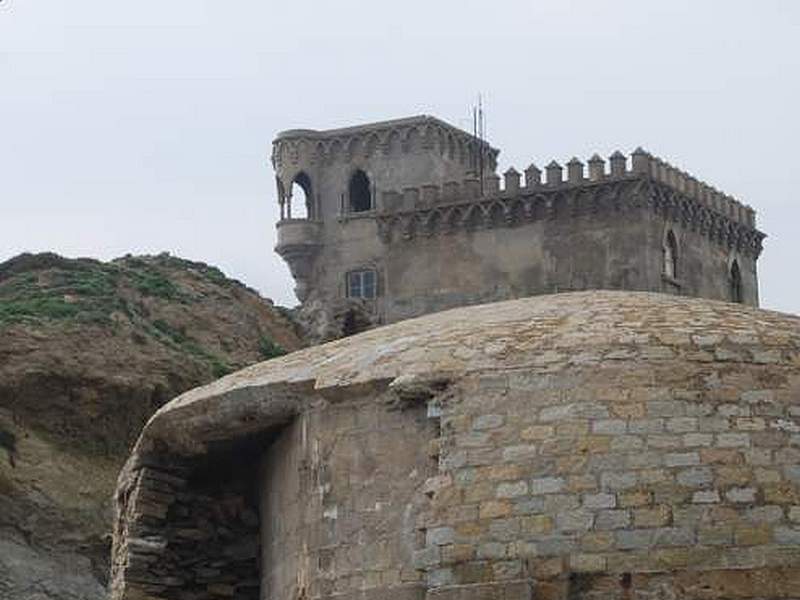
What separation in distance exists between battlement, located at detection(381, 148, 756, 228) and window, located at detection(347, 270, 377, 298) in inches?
71.8

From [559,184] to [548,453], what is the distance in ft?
115

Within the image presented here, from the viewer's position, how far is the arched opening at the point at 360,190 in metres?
51.0

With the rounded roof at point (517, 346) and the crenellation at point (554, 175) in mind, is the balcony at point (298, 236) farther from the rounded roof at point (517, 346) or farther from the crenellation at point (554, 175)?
the rounded roof at point (517, 346)

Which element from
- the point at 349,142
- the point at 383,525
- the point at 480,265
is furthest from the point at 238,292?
the point at 349,142

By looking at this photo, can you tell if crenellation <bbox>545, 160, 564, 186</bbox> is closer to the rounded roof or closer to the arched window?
the arched window

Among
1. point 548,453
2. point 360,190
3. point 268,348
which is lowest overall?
point 548,453

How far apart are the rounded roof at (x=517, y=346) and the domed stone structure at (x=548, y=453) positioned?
0.01m

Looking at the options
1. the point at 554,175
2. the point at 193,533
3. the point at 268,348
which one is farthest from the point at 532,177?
the point at 193,533

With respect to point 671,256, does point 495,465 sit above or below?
below

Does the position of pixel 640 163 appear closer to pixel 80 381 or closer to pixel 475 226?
pixel 475 226

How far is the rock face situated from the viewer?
19734 millimetres

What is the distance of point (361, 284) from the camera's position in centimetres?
4769

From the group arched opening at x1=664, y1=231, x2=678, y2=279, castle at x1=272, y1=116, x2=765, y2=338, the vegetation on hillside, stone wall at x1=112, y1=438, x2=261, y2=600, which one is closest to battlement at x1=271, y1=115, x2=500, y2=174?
castle at x1=272, y1=116, x2=765, y2=338

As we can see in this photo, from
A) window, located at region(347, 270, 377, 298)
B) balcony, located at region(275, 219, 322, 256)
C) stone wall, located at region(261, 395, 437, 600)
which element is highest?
balcony, located at region(275, 219, 322, 256)
